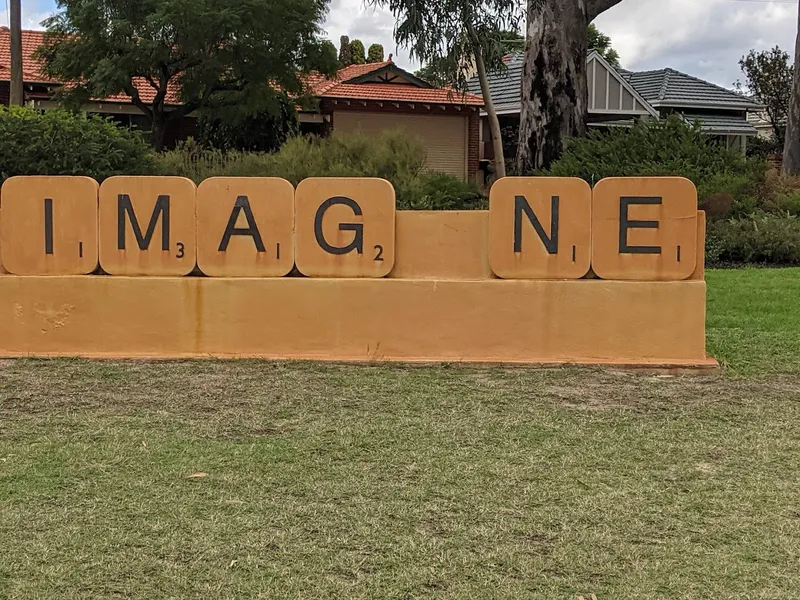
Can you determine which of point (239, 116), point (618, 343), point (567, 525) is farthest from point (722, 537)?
point (239, 116)

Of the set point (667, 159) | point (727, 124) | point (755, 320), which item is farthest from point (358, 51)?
point (755, 320)

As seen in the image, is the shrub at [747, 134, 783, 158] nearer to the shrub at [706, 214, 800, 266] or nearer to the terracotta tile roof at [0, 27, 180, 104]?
the terracotta tile roof at [0, 27, 180, 104]

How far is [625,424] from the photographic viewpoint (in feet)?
15.0

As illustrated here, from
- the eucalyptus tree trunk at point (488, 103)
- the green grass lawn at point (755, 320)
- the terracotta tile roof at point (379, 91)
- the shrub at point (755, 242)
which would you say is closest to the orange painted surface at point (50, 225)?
the green grass lawn at point (755, 320)

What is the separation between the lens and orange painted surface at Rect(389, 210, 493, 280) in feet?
20.2

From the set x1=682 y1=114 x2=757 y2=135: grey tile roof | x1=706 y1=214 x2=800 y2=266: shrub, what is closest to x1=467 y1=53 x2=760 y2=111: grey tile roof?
x1=682 y1=114 x2=757 y2=135: grey tile roof

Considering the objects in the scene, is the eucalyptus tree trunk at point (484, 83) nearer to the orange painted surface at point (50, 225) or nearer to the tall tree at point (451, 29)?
the tall tree at point (451, 29)

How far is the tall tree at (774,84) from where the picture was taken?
38656 mm

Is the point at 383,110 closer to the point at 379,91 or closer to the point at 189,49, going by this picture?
the point at 379,91

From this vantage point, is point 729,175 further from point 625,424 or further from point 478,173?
point 478,173

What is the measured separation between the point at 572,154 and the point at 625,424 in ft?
30.9

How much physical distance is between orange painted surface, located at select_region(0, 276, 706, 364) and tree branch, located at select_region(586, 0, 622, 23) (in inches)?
395

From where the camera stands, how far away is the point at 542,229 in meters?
6.03

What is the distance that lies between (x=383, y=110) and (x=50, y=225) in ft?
Result: 69.7
